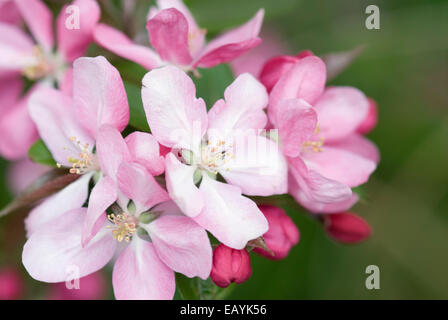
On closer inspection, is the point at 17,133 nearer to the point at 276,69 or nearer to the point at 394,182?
the point at 276,69

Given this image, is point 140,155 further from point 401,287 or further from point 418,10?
point 418,10

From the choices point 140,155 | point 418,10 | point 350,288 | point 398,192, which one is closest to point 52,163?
point 140,155

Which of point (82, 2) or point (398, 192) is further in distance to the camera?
point (398, 192)

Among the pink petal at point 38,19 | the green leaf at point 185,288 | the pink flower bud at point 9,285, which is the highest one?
the pink petal at point 38,19

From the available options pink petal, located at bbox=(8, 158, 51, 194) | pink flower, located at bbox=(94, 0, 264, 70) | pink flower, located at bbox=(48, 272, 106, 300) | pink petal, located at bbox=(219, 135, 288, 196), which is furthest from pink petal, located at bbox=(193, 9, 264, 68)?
pink petal, located at bbox=(8, 158, 51, 194)

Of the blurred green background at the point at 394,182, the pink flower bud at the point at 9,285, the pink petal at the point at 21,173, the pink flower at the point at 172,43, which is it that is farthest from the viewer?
the blurred green background at the point at 394,182

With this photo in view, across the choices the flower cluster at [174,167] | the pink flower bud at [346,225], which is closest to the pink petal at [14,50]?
the flower cluster at [174,167]

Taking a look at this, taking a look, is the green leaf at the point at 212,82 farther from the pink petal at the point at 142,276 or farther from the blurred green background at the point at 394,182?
the blurred green background at the point at 394,182

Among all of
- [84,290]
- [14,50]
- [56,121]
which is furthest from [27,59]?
[84,290]
